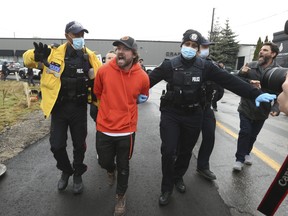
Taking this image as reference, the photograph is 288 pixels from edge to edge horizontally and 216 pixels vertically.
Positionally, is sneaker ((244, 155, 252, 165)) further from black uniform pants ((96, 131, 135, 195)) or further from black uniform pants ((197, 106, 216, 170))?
black uniform pants ((96, 131, 135, 195))

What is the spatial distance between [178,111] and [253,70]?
1693 millimetres

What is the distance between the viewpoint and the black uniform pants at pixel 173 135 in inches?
125

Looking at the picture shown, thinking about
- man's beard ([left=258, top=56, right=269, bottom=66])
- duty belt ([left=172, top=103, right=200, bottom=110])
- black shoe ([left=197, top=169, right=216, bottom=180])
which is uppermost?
man's beard ([left=258, top=56, right=269, bottom=66])

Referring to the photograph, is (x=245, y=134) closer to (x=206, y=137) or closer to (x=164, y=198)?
(x=206, y=137)

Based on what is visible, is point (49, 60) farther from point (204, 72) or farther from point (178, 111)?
point (204, 72)

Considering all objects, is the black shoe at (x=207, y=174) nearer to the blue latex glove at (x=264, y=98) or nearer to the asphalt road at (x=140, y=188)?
the asphalt road at (x=140, y=188)

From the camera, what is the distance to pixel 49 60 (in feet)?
10.4

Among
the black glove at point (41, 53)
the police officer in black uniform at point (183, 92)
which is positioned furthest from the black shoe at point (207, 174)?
the black glove at point (41, 53)

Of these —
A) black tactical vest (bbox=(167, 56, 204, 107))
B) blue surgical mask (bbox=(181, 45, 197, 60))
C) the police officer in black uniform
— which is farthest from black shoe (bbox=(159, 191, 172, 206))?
blue surgical mask (bbox=(181, 45, 197, 60))

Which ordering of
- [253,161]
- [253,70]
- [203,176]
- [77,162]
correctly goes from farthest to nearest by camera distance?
[253,161]
[253,70]
[203,176]
[77,162]

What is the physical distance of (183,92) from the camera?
3.16 meters

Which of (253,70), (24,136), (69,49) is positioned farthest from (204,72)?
(24,136)

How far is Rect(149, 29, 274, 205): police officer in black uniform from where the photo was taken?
10.4 feet

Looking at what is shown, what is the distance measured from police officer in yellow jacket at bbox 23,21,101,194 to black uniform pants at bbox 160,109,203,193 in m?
1.02
